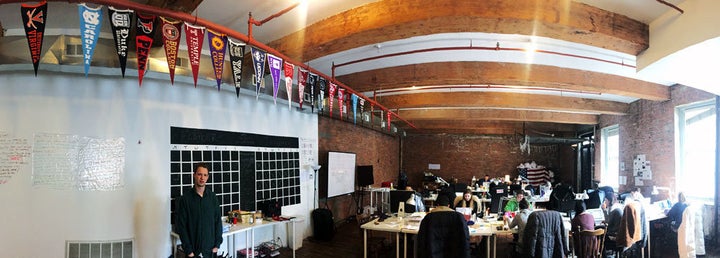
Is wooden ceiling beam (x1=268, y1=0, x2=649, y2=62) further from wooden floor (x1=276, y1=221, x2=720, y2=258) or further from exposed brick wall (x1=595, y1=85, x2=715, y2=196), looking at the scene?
exposed brick wall (x1=595, y1=85, x2=715, y2=196)

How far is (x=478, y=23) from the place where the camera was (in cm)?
382

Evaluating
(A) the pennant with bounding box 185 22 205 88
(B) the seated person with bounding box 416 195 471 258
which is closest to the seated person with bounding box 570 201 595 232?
(B) the seated person with bounding box 416 195 471 258

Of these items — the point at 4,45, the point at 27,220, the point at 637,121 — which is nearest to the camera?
the point at 4,45

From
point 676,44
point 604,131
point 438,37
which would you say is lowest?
point 604,131

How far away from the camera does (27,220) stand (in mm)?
4332

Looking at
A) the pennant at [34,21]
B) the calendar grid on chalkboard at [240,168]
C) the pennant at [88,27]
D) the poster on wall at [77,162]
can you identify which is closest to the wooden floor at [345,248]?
the calendar grid on chalkboard at [240,168]

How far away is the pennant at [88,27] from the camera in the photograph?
9.68 ft

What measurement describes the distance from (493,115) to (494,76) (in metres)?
5.22

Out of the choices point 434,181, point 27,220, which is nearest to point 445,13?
point 27,220

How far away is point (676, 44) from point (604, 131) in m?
8.89

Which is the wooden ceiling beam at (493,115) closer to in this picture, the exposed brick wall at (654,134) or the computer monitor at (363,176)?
the exposed brick wall at (654,134)

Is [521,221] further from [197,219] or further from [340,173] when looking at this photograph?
[340,173]

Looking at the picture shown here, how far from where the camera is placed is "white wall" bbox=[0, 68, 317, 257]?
4301mm

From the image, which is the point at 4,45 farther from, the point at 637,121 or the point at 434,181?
the point at 434,181
